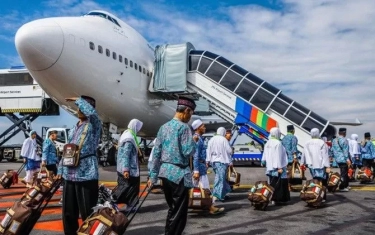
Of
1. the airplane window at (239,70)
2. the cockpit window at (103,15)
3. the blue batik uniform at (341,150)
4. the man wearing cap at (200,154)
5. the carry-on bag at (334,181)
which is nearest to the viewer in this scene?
the man wearing cap at (200,154)

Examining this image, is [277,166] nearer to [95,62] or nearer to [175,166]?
[175,166]

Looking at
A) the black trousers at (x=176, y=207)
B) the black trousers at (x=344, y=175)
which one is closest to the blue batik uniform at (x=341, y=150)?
the black trousers at (x=344, y=175)

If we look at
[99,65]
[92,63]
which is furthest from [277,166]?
[99,65]

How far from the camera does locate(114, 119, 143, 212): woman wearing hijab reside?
682 cm

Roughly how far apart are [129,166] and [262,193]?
2.52 metres

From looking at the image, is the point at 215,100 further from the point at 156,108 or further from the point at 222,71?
the point at 156,108

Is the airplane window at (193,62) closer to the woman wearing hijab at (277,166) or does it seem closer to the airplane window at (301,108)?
the airplane window at (301,108)

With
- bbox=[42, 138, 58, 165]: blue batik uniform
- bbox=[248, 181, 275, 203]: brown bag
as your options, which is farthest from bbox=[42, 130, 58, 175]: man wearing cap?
bbox=[248, 181, 275, 203]: brown bag

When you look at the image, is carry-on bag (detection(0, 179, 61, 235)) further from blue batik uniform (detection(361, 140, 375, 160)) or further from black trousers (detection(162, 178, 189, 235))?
blue batik uniform (detection(361, 140, 375, 160))

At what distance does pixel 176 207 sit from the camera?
4.34 metres

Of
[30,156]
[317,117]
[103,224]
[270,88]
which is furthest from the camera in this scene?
[270,88]

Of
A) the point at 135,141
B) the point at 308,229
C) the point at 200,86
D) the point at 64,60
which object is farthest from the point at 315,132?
the point at 200,86

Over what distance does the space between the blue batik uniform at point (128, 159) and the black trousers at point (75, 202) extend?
2318 mm

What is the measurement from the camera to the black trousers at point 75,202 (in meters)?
4.29
